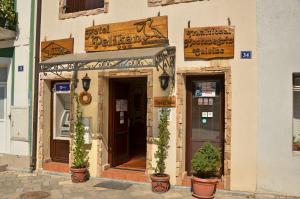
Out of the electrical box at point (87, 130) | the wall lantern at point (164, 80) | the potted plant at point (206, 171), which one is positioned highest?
the wall lantern at point (164, 80)

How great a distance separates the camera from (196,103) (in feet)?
25.0

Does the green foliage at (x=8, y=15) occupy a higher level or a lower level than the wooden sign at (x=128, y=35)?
higher

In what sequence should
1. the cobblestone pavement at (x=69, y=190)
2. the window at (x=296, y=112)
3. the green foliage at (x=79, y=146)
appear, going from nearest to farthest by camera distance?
the window at (x=296, y=112), the cobblestone pavement at (x=69, y=190), the green foliage at (x=79, y=146)

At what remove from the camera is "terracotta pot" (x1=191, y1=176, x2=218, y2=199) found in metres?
6.53

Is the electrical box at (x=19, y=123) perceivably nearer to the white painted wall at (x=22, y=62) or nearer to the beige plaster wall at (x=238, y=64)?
the white painted wall at (x=22, y=62)

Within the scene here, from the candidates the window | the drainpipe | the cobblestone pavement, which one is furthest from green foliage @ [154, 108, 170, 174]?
the drainpipe

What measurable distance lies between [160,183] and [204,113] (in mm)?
Answer: 1831

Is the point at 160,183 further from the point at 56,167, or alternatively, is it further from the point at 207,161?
the point at 56,167

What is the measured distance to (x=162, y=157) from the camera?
283 inches

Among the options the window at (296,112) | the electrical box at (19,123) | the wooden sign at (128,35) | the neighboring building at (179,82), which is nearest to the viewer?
the neighboring building at (179,82)

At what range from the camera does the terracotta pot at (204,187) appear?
6531 millimetres

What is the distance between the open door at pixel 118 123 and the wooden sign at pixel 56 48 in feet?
4.73

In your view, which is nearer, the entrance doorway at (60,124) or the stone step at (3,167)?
the stone step at (3,167)

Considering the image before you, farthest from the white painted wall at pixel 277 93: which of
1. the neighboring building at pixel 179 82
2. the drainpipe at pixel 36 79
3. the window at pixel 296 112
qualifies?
the drainpipe at pixel 36 79
